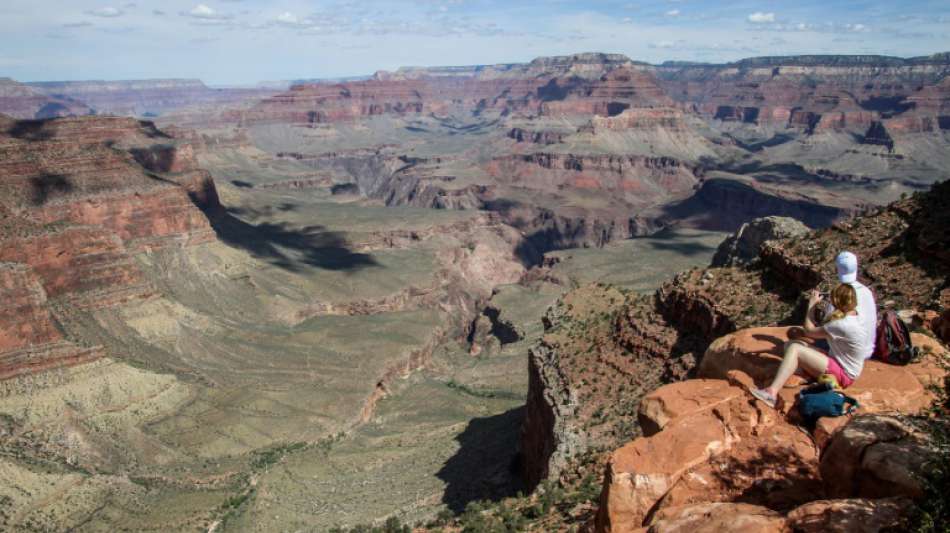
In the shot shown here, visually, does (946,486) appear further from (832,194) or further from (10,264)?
(832,194)

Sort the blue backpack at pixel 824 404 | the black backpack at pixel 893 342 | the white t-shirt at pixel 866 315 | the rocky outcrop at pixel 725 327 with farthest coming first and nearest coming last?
the rocky outcrop at pixel 725 327
the black backpack at pixel 893 342
the white t-shirt at pixel 866 315
the blue backpack at pixel 824 404

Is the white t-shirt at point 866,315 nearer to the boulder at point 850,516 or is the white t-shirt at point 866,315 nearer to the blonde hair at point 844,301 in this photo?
the blonde hair at point 844,301

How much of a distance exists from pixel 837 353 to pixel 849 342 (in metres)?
0.40

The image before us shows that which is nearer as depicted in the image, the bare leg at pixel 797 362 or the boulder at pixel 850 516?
the boulder at pixel 850 516

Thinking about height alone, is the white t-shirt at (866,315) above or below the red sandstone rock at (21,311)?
above

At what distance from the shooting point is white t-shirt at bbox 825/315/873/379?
42.5 ft

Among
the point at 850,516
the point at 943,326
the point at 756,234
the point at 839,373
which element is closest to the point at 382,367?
the point at 756,234

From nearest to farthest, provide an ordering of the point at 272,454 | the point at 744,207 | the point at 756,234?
the point at 272,454 → the point at 756,234 → the point at 744,207

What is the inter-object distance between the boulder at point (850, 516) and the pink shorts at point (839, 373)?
175 inches

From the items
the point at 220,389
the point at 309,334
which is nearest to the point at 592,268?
the point at 309,334

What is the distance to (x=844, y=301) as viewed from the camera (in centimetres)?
1317

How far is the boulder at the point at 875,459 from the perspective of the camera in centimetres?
945

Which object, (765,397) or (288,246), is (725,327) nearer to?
(765,397)

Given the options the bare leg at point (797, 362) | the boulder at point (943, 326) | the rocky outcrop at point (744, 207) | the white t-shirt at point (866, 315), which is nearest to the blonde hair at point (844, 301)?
the white t-shirt at point (866, 315)
